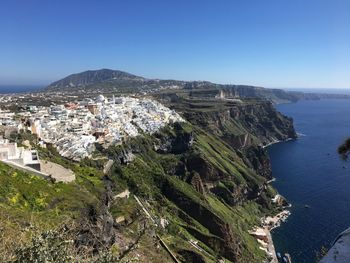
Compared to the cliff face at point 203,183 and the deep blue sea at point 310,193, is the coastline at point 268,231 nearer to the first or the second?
the deep blue sea at point 310,193

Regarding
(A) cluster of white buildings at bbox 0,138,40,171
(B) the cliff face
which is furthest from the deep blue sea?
(A) cluster of white buildings at bbox 0,138,40,171

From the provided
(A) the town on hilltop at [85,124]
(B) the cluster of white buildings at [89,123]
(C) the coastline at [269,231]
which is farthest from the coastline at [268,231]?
(A) the town on hilltop at [85,124]

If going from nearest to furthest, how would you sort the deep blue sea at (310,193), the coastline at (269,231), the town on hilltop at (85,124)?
1. the town on hilltop at (85,124)
2. the coastline at (269,231)
3. the deep blue sea at (310,193)

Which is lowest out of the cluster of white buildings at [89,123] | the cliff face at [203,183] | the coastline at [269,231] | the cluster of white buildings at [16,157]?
the coastline at [269,231]

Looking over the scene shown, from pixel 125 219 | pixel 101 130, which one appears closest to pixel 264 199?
pixel 101 130

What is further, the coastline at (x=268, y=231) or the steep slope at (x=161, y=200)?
the coastline at (x=268, y=231)

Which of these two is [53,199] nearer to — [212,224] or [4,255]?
[4,255]
